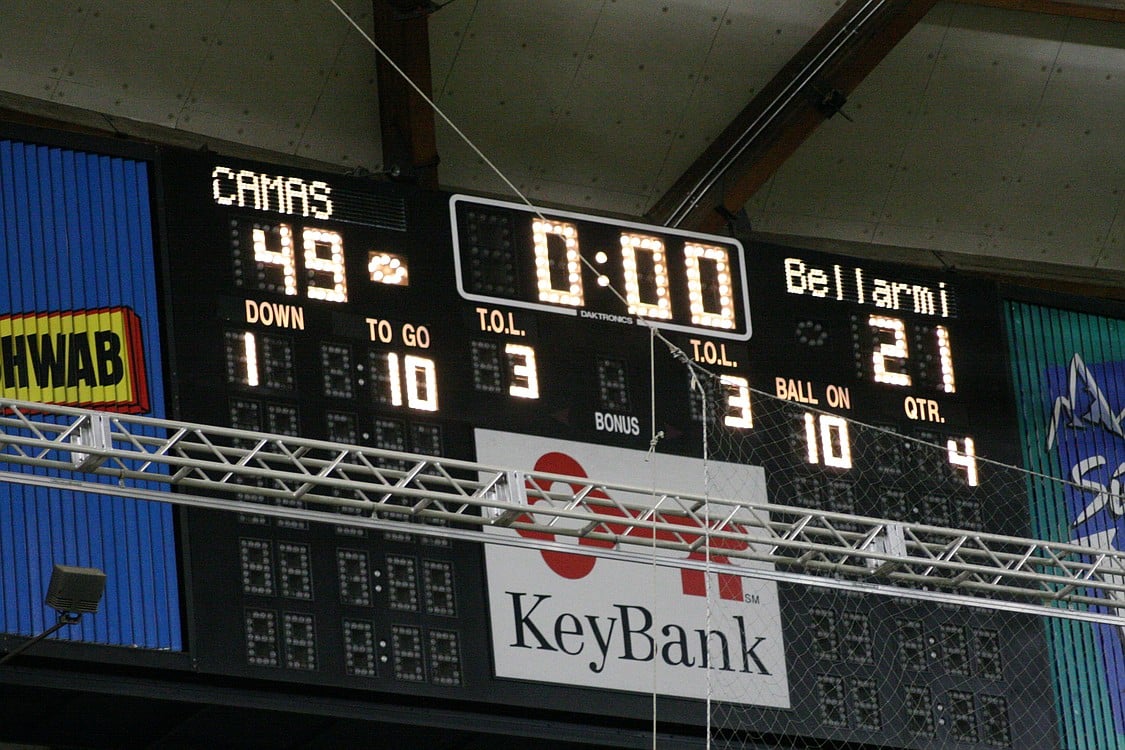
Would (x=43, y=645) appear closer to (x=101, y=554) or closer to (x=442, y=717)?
(x=101, y=554)

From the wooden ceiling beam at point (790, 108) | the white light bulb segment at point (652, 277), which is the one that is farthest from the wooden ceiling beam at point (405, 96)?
the wooden ceiling beam at point (790, 108)

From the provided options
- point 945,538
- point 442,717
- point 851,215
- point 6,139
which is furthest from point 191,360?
point 851,215

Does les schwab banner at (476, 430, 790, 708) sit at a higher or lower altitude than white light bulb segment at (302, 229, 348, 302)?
lower

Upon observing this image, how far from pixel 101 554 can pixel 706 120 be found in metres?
5.72

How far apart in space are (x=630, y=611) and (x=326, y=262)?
2318 millimetres

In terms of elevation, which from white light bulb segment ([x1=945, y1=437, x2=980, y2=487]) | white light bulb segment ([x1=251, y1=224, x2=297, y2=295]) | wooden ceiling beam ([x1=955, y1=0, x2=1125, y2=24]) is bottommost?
white light bulb segment ([x1=945, y1=437, x2=980, y2=487])

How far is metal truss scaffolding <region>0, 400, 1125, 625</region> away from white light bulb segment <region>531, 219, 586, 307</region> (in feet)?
3.21

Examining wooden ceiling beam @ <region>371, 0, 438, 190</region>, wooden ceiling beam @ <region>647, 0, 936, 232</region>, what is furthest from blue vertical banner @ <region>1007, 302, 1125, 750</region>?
wooden ceiling beam @ <region>371, 0, 438, 190</region>

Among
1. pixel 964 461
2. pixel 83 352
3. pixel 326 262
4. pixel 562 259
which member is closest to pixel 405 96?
pixel 562 259

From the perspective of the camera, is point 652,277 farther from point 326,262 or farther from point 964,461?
point 964,461

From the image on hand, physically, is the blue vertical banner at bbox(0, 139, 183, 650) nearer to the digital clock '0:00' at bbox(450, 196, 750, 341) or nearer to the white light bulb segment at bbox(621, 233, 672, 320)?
the digital clock '0:00' at bbox(450, 196, 750, 341)

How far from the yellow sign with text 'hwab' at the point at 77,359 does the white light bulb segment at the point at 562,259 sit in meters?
2.12

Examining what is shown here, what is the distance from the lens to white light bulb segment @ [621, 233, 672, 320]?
38.3ft

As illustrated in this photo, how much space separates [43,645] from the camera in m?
9.85
